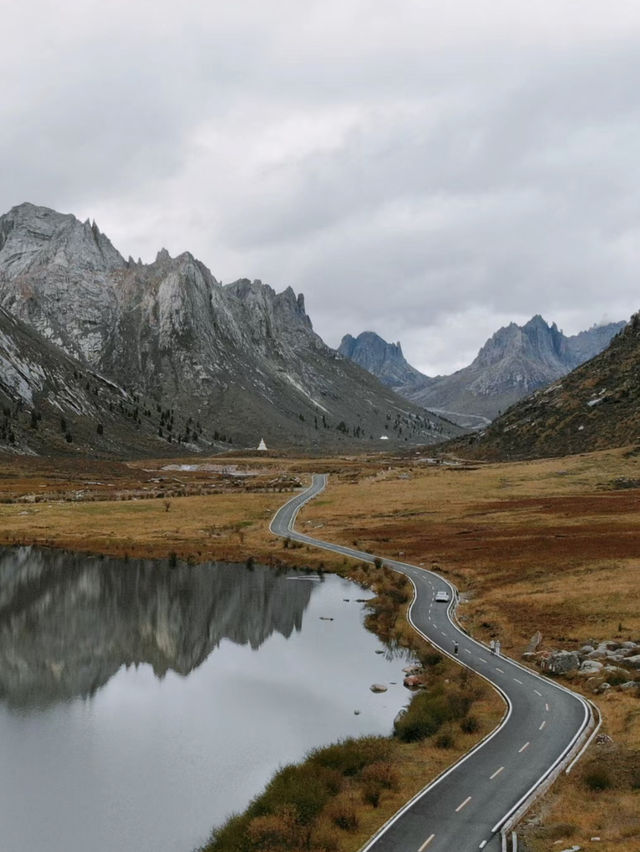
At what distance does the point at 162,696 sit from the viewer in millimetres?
41094

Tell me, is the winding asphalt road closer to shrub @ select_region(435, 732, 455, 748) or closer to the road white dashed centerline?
the road white dashed centerline

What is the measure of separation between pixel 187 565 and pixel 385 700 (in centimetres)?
4410

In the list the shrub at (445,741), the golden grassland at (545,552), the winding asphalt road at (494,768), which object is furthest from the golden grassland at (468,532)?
the winding asphalt road at (494,768)

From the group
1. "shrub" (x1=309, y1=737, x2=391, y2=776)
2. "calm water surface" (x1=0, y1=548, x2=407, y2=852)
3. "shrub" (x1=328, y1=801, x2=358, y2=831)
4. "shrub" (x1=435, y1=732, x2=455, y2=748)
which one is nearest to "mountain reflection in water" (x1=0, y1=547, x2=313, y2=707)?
"calm water surface" (x1=0, y1=548, x2=407, y2=852)

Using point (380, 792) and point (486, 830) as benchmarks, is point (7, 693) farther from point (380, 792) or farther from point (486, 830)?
point (486, 830)

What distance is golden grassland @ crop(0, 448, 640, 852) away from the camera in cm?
2969

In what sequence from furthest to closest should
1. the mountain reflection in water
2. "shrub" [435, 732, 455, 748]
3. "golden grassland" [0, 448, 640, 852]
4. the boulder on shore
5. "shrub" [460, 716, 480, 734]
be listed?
the mountain reflection in water → the boulder on shore → "shrub" [460, 716, 480, 734] → "shrub" [435, 732, 455, 748] → "golden grassland" [0, 448, 640, 852]

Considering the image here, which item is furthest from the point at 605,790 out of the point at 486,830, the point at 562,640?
the point at 562,640

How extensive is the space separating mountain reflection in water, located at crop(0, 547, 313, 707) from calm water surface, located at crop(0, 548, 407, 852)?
22 cm

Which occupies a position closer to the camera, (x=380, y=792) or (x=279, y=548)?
(x=380, y=792)

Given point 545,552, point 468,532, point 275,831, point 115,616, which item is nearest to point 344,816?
point 275,831

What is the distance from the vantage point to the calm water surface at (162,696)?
27.7m

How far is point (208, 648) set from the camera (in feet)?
170

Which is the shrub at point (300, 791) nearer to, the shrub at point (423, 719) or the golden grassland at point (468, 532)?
the golden grassland at point (468, 532)
